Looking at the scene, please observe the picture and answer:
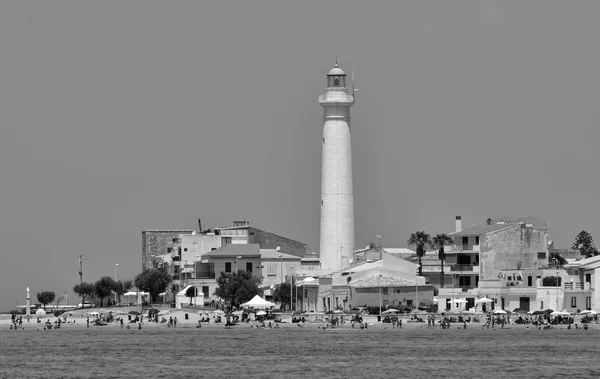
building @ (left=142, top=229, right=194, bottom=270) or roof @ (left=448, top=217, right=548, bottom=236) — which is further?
building @ (left=142, top=229, right=194, bottom=270)

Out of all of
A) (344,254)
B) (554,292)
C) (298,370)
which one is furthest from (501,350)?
(344,254)

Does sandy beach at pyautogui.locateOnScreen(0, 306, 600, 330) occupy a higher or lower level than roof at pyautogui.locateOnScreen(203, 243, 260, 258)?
lower

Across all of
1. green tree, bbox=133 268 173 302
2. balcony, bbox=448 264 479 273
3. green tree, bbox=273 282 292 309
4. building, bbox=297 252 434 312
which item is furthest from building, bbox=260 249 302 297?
balcony, bbox=448 264 479 273

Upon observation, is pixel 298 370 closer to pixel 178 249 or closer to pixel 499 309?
pixel 499 309

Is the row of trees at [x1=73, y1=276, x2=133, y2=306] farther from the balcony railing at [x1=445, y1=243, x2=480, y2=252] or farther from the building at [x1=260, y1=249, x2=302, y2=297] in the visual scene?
the balcony railing at [x1=445, y1=243, x2=480, y2=252]

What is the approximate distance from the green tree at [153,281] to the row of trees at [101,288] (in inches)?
197

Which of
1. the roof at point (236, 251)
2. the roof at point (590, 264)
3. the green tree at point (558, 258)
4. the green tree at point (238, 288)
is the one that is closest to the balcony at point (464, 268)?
the green tree at point (558, 258)

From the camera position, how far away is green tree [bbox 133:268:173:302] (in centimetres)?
14862

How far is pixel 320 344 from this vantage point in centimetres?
10262

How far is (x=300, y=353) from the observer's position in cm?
9456

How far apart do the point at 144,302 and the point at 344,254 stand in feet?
72.3

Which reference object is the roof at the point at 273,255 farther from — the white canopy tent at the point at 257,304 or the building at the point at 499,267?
the white canopy tent at the point at 257,304

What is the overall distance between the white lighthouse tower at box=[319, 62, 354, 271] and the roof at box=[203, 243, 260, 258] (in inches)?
305

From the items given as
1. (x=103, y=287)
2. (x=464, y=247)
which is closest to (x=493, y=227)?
(x=464, y=247)
